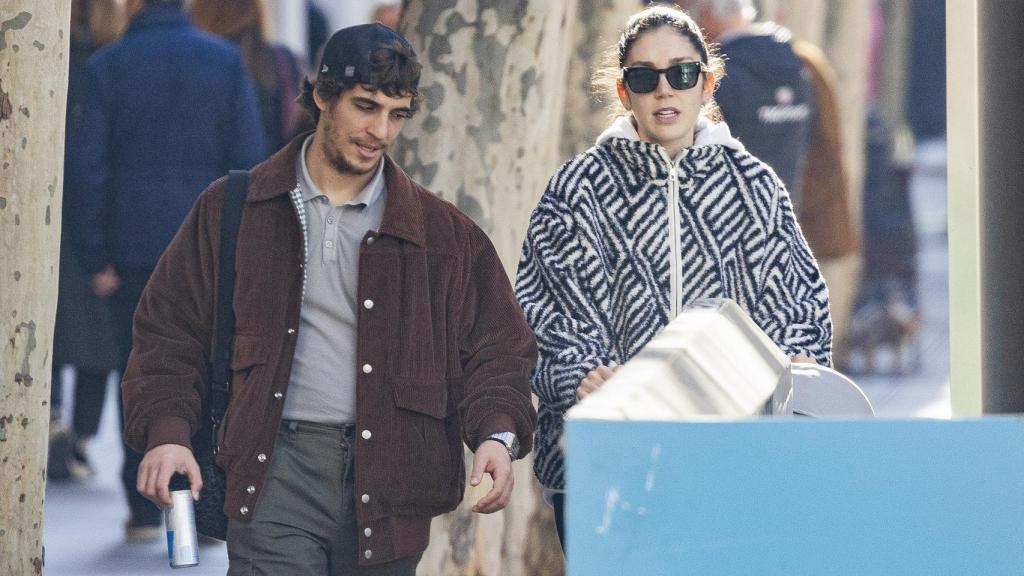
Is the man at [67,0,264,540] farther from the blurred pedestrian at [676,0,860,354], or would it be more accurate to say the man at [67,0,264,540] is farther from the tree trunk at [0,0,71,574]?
the tree trunk at [0,0,71,574]

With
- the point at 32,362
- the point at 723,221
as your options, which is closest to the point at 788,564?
the point at 723,221

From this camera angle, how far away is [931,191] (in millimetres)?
32625

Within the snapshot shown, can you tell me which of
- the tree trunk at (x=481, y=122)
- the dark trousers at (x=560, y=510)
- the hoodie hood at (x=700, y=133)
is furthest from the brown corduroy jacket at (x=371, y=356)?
the tree trunk at (x=481, y=122)

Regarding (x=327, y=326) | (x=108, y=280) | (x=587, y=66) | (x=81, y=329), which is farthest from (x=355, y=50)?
(x=81, y=329)

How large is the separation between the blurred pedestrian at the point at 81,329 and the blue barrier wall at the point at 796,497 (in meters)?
6.03

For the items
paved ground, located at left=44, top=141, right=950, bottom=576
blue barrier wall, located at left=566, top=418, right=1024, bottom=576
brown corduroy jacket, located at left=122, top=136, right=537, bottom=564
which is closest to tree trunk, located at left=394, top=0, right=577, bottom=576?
paved ground, located at left=44, top=141, right=950, bottom=576

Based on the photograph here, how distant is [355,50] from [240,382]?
72 cm

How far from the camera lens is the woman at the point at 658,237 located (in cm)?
455

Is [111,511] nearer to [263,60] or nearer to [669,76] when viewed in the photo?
[263,60]

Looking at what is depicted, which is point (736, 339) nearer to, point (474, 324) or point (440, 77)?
point (474, 324)

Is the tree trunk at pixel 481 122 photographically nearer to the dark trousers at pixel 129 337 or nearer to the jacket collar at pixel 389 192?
the dark trousers at pixel 129 337

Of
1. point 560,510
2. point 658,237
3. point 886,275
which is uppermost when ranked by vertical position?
point 658,237

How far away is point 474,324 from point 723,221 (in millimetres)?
627

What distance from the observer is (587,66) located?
802cm
